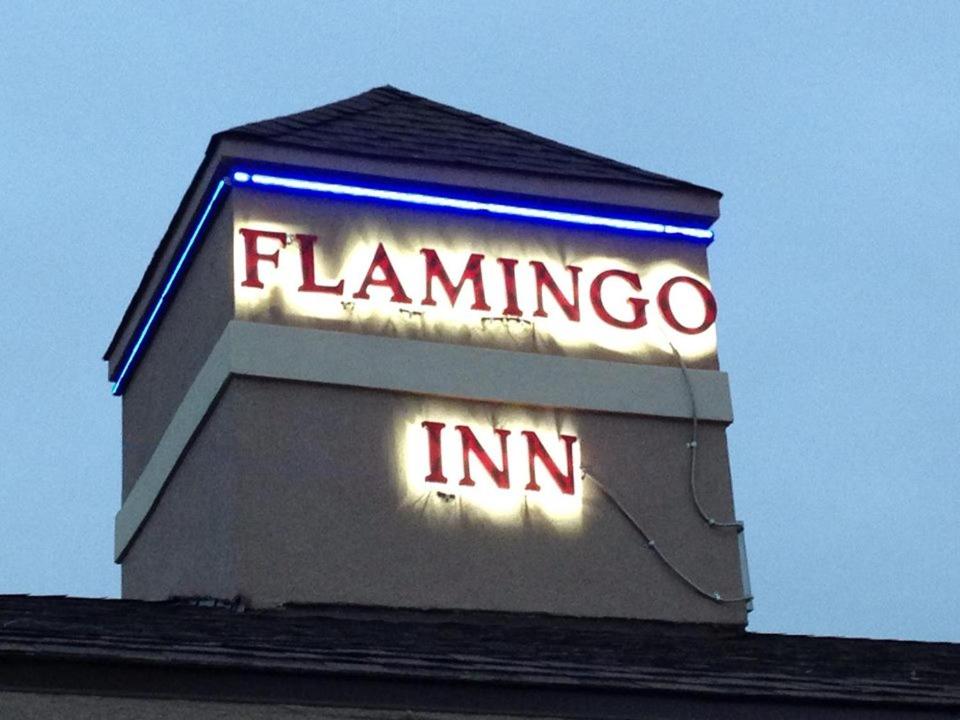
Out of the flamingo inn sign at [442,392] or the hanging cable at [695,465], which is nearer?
the flamingo inn sign at [442,392]

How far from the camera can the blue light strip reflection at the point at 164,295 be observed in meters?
15.5

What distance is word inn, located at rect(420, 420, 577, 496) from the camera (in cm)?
1467

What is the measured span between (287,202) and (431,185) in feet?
3.74

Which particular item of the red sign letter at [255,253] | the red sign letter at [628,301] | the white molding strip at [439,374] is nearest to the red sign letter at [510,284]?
the white molding strip at [439,374]

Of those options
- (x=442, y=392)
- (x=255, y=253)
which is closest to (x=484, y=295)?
(x=442, y=392)

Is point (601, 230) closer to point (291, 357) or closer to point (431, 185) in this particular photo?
point (431, 185)

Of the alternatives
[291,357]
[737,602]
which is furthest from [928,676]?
[291,357]

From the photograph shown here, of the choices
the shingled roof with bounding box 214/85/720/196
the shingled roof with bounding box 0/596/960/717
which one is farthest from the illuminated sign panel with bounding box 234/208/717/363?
the shingled roof with bounding box 0/596/960/717

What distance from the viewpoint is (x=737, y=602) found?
49.6 feet

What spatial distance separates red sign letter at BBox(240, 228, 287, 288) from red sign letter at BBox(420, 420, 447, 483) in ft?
5.43

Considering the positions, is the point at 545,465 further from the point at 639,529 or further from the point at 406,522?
the point at 406,522

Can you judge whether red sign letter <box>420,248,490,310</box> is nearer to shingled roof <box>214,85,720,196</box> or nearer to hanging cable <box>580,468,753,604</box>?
shingled roof <box>214,85,720,196</box>

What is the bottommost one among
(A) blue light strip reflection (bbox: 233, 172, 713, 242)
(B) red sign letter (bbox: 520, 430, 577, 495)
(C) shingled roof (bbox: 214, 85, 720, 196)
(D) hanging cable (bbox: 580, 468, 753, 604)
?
(D) hanging cable (bbox: 580, 468, 753, 604)

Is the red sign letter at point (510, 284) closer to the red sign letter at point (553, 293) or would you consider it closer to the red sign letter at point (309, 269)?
the red sign letter at point (553, 293)
